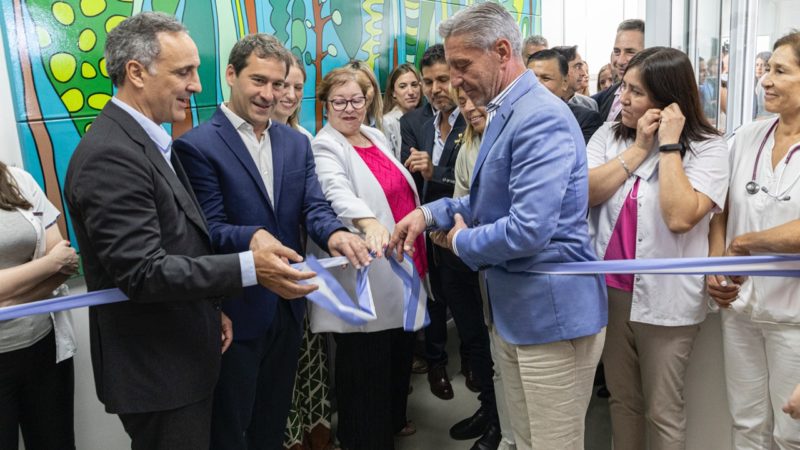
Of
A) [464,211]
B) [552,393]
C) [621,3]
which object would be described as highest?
[621,3]

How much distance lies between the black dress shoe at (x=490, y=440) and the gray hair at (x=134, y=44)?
238 cm

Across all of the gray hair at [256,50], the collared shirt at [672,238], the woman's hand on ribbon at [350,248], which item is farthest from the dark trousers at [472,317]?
the gray hair at [256,50]

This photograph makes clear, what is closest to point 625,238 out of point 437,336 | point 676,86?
point 676,86

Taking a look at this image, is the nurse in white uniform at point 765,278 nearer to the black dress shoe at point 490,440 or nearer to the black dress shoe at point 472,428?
the black dress shoe at point 490,440

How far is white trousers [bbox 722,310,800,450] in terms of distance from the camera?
83.3 inches

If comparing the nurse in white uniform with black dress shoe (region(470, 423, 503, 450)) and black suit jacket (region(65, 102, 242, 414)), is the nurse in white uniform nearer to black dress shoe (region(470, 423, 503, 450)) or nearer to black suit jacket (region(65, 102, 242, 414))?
black dress shoe (region(470, 423, 503, 450))

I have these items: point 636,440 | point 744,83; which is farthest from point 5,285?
point 744,83

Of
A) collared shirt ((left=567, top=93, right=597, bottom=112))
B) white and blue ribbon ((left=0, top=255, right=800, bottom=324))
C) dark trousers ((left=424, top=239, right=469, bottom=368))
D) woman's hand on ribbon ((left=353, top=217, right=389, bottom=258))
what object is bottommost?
dark trousers ((left=424, top=239, right=469, bottom=368))

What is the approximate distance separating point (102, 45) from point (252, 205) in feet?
3.24

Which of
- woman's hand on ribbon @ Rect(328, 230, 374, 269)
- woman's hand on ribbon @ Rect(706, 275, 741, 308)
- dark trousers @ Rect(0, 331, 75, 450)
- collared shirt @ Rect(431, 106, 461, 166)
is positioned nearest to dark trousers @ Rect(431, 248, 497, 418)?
collared shirt @ Rect(431, 106, 461, 166)

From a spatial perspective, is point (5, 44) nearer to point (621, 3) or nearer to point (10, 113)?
point (10, 113)

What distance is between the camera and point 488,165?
197cm

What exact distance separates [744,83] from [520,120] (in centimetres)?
266

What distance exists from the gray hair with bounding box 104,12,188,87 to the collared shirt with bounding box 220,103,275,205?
1.71ft
